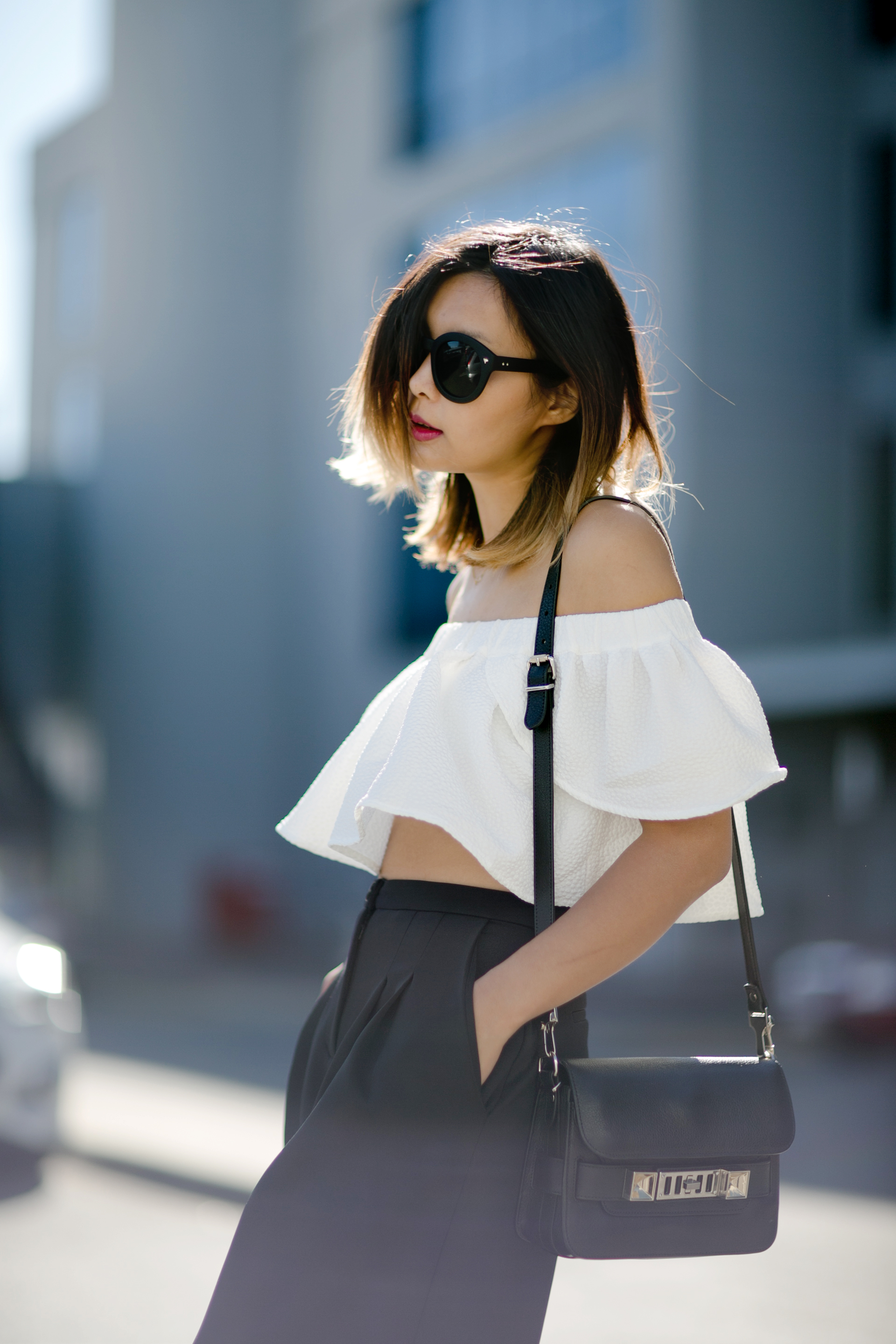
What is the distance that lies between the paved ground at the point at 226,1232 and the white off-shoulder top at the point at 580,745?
2.97 meters

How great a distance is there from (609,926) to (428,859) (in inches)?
10.4

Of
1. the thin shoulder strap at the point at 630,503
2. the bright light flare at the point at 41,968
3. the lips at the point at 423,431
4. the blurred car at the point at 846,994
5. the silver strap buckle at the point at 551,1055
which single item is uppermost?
the lips at the point at 423,431

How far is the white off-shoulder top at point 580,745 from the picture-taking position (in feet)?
4.18

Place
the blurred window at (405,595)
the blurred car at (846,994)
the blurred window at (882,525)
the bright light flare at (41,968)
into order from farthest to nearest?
the blurred window at (405,595), the blurred window at (882,525), the blurred car at (846,994), the bright light flare at (41,968)

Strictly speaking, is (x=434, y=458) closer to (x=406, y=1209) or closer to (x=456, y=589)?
(x=456, y=589)

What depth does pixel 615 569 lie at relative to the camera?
4.43 feet

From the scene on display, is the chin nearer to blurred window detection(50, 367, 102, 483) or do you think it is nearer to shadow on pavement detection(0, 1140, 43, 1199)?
shadow on pavement detection(0, 1140, 43, 1199)

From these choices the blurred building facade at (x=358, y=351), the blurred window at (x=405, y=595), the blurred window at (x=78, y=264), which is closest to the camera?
the blurred building facade at (x=358, y=351)

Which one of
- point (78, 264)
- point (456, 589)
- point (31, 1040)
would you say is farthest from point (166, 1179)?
point (78, 264)

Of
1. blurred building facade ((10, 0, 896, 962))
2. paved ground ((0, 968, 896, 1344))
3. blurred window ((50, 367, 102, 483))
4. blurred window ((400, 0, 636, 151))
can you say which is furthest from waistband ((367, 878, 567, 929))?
blurred window ((50, 367, 102, 483))

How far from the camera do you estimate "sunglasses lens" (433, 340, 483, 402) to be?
4.71 feet

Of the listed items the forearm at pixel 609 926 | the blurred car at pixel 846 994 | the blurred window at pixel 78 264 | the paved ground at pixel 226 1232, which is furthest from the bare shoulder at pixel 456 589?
the blurred window at pixel 78 264

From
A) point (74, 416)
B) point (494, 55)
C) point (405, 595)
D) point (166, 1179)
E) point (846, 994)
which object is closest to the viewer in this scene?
point (166, 1179)

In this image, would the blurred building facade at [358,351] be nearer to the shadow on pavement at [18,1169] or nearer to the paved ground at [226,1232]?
the paved ground at [226,1232]
